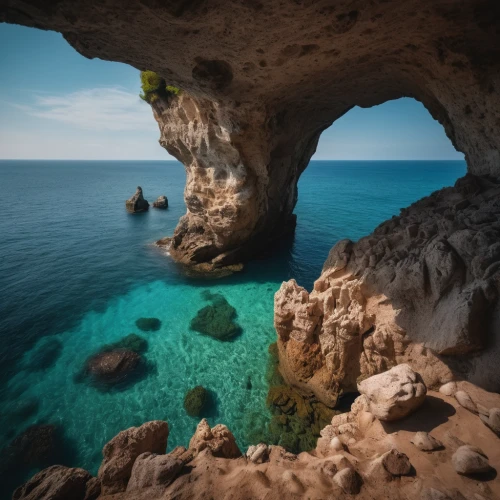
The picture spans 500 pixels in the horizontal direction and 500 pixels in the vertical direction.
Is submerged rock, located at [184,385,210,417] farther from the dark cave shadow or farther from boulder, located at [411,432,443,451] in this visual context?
boulder, located at [411,432,443,451]

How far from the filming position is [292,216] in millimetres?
32375

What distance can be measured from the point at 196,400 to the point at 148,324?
6.77 metres

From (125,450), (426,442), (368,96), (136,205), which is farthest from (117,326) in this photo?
(136,205)

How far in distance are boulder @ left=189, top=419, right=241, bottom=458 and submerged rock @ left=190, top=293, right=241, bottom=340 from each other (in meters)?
8.60

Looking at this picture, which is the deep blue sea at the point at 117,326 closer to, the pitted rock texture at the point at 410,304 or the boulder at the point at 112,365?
the boulder at the point at 112,365

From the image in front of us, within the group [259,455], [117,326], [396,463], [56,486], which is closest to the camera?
[396,463]

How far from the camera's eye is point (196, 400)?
1148 centimetres

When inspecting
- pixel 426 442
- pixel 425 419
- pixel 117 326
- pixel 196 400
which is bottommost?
pixel 196 400

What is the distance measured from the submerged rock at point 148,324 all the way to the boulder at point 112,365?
7.05 ft

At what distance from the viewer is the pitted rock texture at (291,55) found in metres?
6.85

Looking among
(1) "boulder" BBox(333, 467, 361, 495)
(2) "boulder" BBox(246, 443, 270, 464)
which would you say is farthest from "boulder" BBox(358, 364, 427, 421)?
(2) "boulder" BBox(246, 443, 270, 464)

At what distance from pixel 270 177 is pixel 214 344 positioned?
44.3 feet

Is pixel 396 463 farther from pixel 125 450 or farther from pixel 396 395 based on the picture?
pixel 125 450

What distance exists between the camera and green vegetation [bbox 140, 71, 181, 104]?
63.1ft
